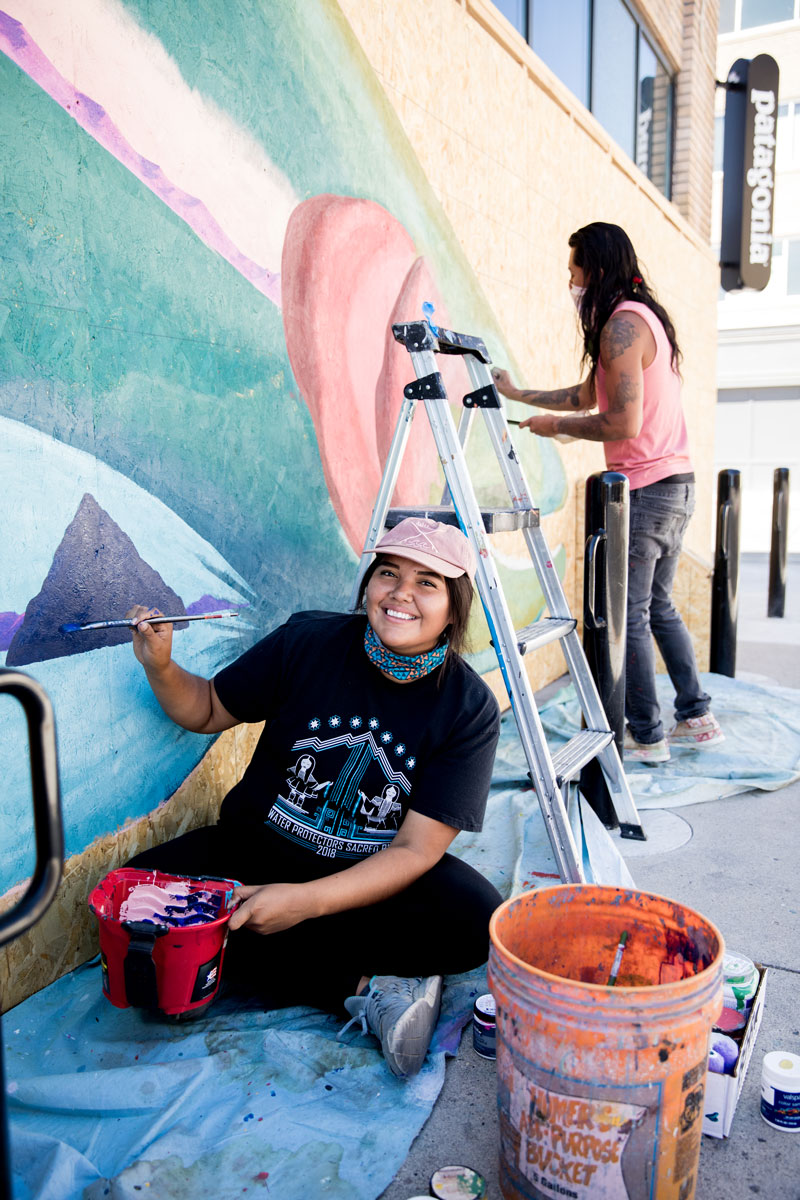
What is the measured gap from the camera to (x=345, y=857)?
7.11ft

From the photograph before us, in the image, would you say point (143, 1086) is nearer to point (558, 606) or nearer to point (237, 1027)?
point (237, 1027)

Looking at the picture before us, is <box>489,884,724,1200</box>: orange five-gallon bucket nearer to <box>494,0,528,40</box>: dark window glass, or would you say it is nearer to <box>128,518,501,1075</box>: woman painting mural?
<box>128,518,501,1075</box>: woman painting mural

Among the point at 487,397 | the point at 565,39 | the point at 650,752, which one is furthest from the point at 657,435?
the point at 565,39

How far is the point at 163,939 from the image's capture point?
1839 mm

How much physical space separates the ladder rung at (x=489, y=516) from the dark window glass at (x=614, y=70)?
549 cm

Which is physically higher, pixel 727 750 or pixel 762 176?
pixel 762 176

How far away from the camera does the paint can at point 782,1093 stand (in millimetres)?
1730

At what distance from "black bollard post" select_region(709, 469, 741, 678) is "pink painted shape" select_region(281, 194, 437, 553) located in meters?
2.54

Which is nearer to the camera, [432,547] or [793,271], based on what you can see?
[432,547]

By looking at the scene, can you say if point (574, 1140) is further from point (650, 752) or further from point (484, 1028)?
point (650, 752)

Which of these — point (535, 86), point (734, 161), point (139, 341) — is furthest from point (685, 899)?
point (734, 161)

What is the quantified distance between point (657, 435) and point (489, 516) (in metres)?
1.45

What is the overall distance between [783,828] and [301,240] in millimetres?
2731

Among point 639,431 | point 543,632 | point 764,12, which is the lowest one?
point 543,632
